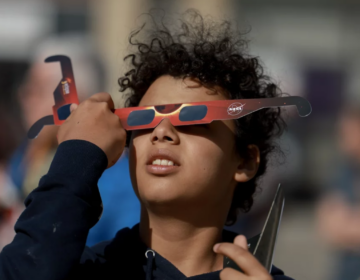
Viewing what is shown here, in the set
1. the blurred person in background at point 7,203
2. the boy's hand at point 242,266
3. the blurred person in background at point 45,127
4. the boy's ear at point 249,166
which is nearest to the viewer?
the boy's hand at point 242,266

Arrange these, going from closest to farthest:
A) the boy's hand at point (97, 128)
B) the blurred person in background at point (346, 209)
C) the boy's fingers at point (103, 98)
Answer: the boy's hand at point (97, 128) → the boy's fingers at point (103, 98) → the blurred person in background at point (346, 209)

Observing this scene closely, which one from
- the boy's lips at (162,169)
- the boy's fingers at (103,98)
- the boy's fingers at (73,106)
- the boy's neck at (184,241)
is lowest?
the boy's neck at (184,241)

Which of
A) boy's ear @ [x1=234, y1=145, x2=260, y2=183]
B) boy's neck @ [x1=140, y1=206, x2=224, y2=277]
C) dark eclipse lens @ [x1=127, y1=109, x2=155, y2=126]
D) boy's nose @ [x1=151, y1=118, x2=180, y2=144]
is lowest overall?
boy's neck @ [x1=140, y1=206, x2=224, y2=277]

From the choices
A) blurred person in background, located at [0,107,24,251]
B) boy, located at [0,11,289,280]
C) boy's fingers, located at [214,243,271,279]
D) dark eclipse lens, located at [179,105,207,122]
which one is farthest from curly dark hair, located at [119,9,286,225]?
blurred person in background, located at [0,107,24,251]

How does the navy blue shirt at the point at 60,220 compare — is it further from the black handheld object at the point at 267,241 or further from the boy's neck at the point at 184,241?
the black handheld object at the point at 267,241

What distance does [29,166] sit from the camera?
280 cm

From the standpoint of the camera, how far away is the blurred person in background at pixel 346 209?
2951 millimetres

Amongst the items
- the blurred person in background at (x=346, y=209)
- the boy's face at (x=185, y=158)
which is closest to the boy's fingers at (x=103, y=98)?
the boy's face at (x=185, y=158)

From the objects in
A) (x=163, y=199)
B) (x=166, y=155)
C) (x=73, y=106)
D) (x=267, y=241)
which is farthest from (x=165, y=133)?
(x=267, y=241)

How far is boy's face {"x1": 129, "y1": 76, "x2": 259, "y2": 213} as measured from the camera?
1.52 metres

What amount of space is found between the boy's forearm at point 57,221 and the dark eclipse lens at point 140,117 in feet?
0.60

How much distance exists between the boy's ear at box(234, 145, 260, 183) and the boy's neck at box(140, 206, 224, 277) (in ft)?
0.57

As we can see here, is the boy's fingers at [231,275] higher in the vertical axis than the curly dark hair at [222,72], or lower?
lower

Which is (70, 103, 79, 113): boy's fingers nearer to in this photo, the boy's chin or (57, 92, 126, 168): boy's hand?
(57, 92, 126, 168): boy's hand
